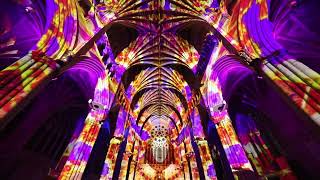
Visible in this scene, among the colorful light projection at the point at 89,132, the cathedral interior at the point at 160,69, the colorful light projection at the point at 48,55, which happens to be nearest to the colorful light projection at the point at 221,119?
the cathedral interior at the point at 160,69

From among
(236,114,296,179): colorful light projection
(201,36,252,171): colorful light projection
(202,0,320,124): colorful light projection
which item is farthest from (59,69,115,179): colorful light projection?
(236,114,296,179): colorful light projection

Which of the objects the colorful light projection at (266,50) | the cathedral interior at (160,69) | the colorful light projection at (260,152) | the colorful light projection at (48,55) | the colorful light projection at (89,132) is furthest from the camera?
the colorful light projection at (260,152)

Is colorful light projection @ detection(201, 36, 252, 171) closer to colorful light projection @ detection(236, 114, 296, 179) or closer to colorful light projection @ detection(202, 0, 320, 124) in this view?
colorful light projection @ detection(202, 0, 320, 124)

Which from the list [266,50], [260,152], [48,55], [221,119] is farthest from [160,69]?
[48,55]

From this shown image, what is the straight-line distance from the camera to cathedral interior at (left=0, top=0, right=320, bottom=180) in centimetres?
484

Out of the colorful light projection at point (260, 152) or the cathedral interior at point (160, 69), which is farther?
the colorful light projection at point (260, 152)

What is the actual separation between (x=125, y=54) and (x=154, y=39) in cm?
246

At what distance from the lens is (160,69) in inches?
567

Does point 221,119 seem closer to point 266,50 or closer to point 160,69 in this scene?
point 266,50

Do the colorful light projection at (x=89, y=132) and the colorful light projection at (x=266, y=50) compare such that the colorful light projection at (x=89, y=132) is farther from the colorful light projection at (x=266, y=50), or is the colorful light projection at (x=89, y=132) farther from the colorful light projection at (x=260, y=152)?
the colorful light projection at (x=260, y=152)

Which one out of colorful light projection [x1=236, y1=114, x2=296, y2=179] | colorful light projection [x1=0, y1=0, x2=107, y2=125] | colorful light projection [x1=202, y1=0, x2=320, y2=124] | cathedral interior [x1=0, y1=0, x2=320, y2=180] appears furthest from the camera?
colorful light projection [x1=236, y1=114, x2=296, y2=179]

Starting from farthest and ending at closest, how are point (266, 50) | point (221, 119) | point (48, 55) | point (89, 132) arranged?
point (221, 119) < point (89, 132) < point (266, 50) < point (48, 55)

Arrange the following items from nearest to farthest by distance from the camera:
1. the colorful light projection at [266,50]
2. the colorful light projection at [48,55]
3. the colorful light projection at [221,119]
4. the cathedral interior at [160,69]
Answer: the colorful light projection at [266,50] → the colorful light projection at [48,55] → the cathedral interior at [160,69] → the colorful light projection at [221,119]

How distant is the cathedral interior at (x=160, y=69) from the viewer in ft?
15.9
